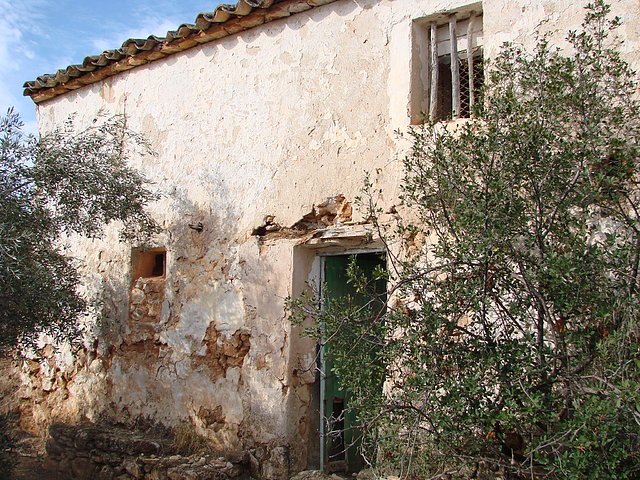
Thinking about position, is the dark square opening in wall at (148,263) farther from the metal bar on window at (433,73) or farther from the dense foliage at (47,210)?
the metal bar on window at (433,73)

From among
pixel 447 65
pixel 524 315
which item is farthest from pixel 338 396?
pixel 447 65

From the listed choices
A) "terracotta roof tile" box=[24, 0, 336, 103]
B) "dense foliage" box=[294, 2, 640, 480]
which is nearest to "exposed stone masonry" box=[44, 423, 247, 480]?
"dense foliage" box=[294, 2, 640, 480]

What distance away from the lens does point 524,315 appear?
125 inches

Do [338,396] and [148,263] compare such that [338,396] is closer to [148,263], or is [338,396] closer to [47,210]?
[148,263]

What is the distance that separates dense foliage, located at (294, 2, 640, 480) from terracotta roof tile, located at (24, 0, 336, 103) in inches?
113

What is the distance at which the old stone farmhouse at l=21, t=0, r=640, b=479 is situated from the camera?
5.10m

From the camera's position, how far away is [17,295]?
4.90 m

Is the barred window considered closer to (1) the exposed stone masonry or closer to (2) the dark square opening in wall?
(2) the dark square opening in wall

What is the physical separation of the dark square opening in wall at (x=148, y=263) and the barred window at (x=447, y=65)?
10.5 ft

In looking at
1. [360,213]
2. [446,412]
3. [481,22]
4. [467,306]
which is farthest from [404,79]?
[446,412]

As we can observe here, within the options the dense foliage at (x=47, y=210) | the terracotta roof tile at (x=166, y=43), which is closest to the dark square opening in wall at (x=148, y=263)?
the dense foliage at (x=47, y=210)

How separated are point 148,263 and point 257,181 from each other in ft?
6.26

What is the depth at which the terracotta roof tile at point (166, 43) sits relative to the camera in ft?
18.9

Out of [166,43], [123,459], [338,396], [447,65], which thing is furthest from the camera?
[166,43]
